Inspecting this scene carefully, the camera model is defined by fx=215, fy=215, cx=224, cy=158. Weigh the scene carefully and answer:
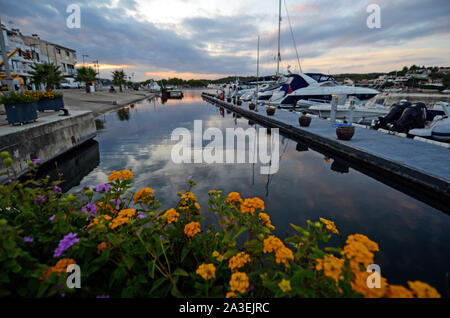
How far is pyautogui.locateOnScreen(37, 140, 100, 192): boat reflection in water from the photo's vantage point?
750 cm

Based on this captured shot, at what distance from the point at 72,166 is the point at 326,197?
9.44 meters

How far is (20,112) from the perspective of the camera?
7.99 metres

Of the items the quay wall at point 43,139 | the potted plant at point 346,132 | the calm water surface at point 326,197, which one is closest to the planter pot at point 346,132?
the potted plant at point 346,132

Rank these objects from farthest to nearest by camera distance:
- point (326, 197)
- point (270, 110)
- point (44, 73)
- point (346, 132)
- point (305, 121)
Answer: point (44, 73) → point (270, 110) → point (305, 121) → point (346, 132) → point (326, 197)

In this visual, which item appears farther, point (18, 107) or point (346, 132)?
point (346, 132)

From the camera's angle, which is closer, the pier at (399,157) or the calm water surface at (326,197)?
the calm water surface at (326,197)

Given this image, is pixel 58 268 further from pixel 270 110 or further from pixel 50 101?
pixel 270 110

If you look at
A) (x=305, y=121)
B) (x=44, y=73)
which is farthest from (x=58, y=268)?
(x=44, y=73)

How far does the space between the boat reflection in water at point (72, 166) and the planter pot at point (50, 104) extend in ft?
11.4

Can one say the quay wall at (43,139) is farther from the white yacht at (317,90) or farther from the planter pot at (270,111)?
the white yacht at (317,90)

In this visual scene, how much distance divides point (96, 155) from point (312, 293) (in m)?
11.2

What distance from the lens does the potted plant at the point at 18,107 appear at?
25.2 feet
